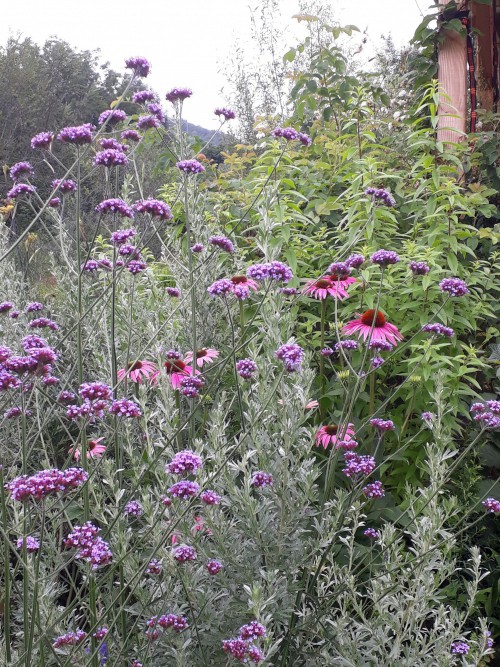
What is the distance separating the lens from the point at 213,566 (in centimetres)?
171

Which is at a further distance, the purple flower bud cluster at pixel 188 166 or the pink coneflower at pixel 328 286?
the pink coneflower at pixel 328 286

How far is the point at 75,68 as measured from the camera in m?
21.4

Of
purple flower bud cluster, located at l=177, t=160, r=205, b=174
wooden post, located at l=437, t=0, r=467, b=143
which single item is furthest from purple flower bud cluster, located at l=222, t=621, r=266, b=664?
wooden post, located at l=437, t=0, r=467, b=143

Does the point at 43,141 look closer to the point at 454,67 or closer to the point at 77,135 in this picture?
the point at 77,135

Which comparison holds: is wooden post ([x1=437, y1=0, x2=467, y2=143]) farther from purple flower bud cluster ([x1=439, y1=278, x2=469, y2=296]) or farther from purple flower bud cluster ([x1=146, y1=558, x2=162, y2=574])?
purple flower bud cluster ([x1=146, y1=558, x2=162, y2=574])

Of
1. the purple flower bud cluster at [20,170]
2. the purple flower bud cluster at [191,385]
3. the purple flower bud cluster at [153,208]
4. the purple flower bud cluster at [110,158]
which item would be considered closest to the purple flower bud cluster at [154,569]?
the purple flower bud cluster at [191,385]

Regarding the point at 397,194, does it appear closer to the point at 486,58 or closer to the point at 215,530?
the point at 486,58

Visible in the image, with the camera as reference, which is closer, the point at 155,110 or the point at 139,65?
the point at 139,65

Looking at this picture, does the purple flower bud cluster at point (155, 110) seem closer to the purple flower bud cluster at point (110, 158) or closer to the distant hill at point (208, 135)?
the distant hill at point (208, 135)

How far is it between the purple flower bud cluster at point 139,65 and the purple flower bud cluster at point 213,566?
5.60 feet

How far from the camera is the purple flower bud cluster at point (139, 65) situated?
7.82 ft

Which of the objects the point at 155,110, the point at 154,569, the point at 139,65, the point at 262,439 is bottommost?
the point at 154,569

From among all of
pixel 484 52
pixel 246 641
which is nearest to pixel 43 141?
pixel 246 641

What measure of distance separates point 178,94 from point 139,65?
184 mm
